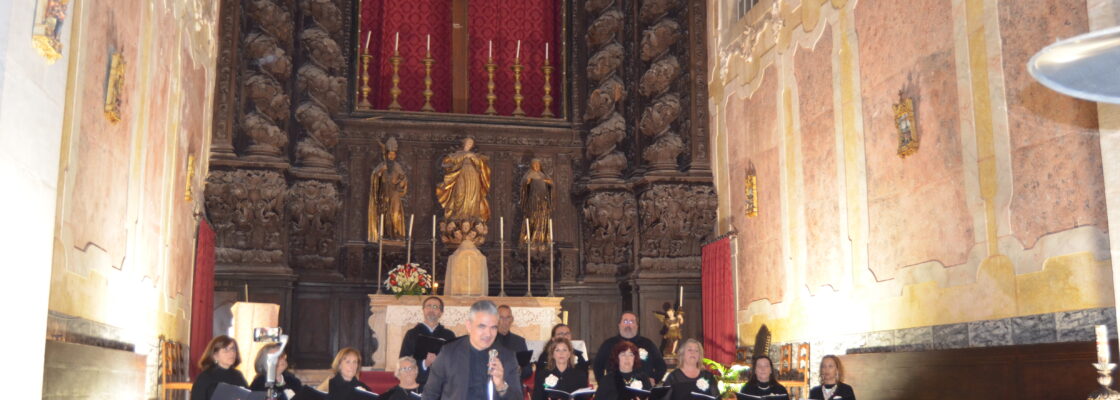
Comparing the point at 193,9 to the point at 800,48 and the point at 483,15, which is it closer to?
the point at 483,15

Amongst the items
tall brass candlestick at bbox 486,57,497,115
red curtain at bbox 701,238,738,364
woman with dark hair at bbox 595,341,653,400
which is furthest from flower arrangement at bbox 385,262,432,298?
woman with dark hair at bbox 595,341,653,400

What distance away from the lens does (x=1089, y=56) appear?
4.04 meters

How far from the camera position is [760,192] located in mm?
15602

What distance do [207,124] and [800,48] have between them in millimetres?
8607

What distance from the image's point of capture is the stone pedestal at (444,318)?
14.9m

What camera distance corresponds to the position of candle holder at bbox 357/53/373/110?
Answer: 60.0 ft

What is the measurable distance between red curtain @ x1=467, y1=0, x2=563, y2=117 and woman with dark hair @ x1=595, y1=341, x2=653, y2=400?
1110 cm

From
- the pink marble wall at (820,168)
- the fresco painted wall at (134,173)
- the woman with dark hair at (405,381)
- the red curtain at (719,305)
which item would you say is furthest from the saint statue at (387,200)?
the woman with dark hair at (405,381)

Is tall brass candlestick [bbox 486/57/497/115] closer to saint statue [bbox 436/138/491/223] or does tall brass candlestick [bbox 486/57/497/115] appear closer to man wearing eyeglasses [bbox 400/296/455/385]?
saint statue [bbox 436/138/491/223]

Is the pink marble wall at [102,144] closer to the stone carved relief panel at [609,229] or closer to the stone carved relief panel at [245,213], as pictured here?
the stone carved relief panel at [245,213]

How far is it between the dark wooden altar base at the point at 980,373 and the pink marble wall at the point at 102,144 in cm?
→ 794

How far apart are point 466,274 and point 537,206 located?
2.46 meters

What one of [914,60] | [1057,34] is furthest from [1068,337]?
[914,60]

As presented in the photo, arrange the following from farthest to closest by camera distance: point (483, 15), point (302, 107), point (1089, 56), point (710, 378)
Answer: point (483, 15) < point (302, 107) < point (710, 378) < point (1089, 56)
